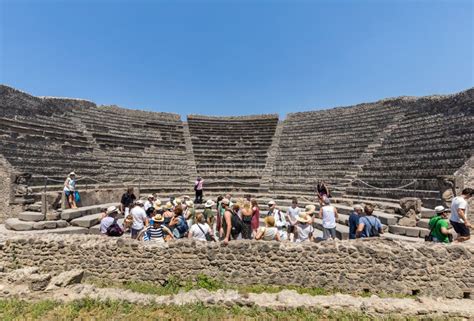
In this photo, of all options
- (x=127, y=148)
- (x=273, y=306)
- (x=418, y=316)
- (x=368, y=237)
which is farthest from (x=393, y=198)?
(x=127, y=148)

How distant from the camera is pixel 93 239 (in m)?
6.47

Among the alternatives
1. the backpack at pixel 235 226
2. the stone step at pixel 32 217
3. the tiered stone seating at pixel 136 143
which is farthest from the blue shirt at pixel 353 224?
the tiered stone seating at pixel 136 143

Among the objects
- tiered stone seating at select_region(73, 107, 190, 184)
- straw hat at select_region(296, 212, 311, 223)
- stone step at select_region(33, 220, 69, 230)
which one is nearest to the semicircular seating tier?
tiered stone seating at select_region(73, 107, 190, 184)

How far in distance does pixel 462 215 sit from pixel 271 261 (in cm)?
457

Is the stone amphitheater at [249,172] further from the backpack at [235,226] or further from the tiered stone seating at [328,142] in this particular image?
the backpack at [235,226]

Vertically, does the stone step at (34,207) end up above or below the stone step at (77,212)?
above

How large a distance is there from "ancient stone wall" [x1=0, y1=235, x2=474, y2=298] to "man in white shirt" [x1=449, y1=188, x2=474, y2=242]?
0.51 m

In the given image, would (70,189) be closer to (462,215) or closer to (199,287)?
(199,287)

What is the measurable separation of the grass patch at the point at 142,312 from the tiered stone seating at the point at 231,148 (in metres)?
11.4

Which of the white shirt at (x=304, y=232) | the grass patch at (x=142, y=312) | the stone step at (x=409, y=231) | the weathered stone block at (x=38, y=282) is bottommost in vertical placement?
the grass patch at (x=142, y=312)

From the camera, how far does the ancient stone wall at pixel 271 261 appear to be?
5.48 metres

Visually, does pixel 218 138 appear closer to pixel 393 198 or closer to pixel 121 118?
pixel 121 118

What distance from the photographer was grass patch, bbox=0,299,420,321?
14.8 ft

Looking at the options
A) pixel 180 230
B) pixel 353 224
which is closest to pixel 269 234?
pixel 353 224
